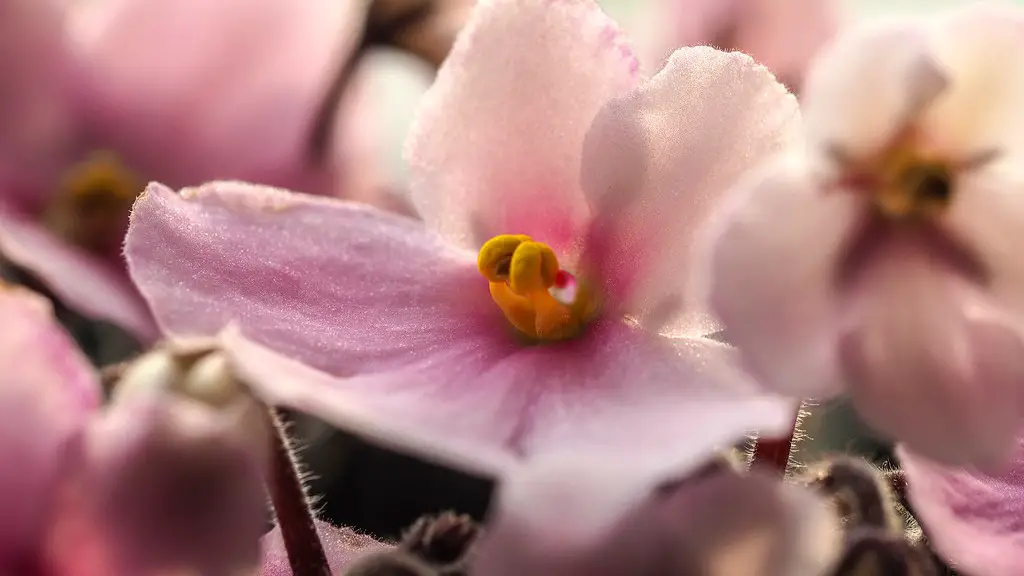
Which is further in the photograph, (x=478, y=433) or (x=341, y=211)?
(x=341, y=211)

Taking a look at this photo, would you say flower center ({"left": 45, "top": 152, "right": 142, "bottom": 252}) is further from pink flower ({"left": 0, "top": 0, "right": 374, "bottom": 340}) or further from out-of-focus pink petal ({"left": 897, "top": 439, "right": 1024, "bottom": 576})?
out-of-focus pink petal ({"left": 897, "top": 439, "right": 1024, "bottom": 576})

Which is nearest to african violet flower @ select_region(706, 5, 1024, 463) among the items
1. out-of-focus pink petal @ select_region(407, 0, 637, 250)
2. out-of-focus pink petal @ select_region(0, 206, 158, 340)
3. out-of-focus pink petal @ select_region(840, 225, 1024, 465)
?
out-of-focus pink petal @ select_region(840, 225, 1024, 465)

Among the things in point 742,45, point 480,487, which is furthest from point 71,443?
point 742,45

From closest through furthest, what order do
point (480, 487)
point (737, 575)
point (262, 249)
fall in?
point (737, 575)
point (262, 249)
point (480, 487)

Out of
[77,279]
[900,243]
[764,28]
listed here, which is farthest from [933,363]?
[764,28]

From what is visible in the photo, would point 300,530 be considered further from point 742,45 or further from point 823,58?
point 742,45

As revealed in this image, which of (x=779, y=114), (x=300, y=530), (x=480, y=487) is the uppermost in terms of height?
(x=779, y=114)

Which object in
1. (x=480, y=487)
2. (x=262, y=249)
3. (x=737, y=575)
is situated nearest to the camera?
(x=737, y=575)
